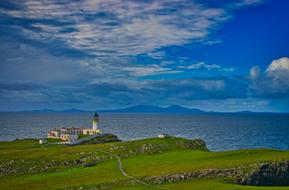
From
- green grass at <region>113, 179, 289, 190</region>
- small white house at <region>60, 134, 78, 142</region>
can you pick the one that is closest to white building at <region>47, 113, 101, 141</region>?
small white house at <region>60, 134, 78, 142</region>

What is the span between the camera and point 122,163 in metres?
88.6

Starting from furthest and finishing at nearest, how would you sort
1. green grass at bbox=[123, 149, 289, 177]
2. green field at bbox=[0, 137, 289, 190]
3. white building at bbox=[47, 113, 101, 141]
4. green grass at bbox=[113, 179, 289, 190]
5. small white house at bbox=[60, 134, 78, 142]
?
white building at bbox=[47, 113, 101, 141], small white house at bbox=[60, 134, 78, 142], green grass at bbox=[123, 149, 289, 177], green field at bbox=[0, 137, 289, 190], green grass at bbox=[113, 179, 289, 190]

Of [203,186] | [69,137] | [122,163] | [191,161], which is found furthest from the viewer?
[69,137]

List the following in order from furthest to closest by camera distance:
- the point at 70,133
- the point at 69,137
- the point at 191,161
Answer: the point at 70,133
the point at 69,137
the point at 191,161

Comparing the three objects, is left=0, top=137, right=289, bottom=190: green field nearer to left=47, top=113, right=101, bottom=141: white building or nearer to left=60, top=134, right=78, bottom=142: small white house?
left=60, top=134, right=78, bottom=142: small white house

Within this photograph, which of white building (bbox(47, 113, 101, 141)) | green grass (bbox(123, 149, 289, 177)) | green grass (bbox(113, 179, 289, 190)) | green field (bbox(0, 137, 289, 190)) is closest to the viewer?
green grass (bbox(113, 179, 289, 190))

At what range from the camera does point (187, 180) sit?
6569 cm

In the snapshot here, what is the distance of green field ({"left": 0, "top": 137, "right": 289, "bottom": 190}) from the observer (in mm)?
66125

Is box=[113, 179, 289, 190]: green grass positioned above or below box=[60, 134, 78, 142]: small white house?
below

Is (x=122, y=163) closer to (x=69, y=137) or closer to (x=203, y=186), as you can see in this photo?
(x=203, y=186)

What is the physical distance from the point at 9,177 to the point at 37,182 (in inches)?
432

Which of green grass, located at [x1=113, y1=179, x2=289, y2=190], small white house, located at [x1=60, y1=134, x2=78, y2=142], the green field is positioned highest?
small white house, located at [x1=60, y1=134, x2=78, y2=142]

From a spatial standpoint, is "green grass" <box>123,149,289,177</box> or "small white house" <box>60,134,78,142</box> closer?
"green grass" <box>123,149,289,177</box>

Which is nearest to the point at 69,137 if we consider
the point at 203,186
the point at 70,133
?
the point at 70,133
